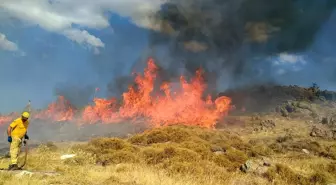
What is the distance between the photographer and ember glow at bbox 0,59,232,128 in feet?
188

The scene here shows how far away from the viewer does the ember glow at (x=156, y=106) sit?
2250 inches

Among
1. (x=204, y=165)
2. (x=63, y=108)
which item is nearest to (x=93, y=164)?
(x=204, y=165)

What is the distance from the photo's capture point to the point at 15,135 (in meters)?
15.3

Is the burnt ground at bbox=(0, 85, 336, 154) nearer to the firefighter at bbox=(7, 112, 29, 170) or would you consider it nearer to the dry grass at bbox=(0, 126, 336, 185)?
the dry grass at bbox=(0, 126, 336, 185)

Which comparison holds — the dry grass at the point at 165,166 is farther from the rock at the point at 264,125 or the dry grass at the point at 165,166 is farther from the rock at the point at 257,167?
the rock at the point at 264,125

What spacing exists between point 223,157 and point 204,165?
4.68 meters

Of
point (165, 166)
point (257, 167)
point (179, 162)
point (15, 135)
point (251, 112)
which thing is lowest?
point (257, 167)

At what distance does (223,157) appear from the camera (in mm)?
23734

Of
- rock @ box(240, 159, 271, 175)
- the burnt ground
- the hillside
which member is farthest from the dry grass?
the burnt ground

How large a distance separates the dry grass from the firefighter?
1689mm

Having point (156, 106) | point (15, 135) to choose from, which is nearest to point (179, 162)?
point (15, 135)

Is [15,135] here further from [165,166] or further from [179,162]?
[179,162]

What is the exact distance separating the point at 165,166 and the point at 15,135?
8.13m

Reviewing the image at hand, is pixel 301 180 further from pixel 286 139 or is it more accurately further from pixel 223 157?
pixel 286 139
